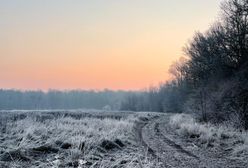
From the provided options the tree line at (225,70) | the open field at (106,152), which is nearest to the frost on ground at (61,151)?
the open field at (106,152)

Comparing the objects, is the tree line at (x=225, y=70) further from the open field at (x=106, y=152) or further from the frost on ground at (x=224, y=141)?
the open field at (x=106, y=152)

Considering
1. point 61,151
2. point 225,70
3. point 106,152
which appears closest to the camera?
point 61,151

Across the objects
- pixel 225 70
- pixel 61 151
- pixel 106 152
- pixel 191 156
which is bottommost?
pixel 191 156

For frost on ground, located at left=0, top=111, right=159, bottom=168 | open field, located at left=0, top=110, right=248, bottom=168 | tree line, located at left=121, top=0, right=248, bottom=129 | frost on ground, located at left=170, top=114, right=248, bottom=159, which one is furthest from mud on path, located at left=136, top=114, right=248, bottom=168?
tree line, located at left=121, top=0, right=248, bottom=129

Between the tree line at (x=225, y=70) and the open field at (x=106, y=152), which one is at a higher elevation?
the tree line at (x=225, y=70)

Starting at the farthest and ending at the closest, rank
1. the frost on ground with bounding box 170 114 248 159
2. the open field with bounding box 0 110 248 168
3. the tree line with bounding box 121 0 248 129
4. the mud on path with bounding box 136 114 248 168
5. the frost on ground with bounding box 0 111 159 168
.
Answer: the tree line with bounding box 121 0 248 129
the frost on ground with bounding box 170 114 248 159
the mud on path with bounding box 136 114 248 168
the open field with bounding box 0 110 248 168
the frost on ground with bounding box 0 111 159 168

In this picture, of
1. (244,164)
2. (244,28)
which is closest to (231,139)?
(244,164)

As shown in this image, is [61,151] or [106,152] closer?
[61,151]

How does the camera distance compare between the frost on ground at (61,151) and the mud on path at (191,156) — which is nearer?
the frost on ground at (61,151)

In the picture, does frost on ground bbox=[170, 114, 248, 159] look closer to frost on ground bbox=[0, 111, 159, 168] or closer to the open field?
the open field

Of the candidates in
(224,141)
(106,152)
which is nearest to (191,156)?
(106,152)

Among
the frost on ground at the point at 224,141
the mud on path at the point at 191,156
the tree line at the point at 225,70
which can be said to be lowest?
the mud on path at the point at 191,156

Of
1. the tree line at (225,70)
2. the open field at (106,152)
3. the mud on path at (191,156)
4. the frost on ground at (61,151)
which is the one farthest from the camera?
the tree line at (225,70)

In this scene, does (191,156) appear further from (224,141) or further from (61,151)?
(61,151)
